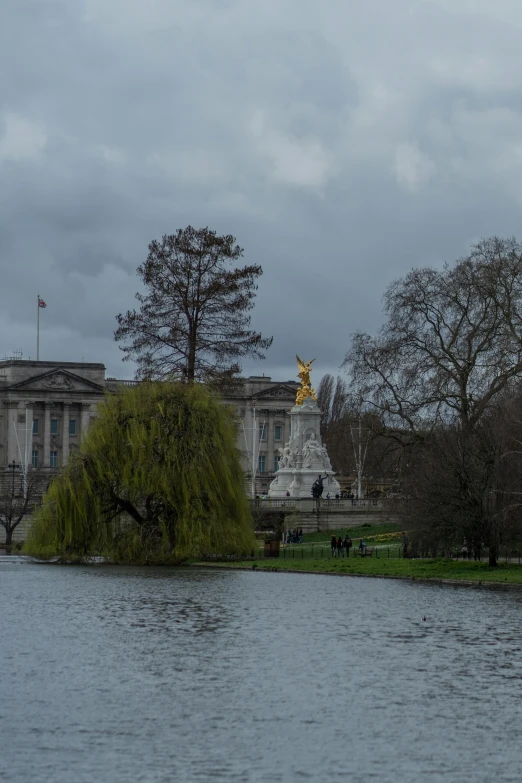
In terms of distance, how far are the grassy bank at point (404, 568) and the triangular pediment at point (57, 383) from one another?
336 feet

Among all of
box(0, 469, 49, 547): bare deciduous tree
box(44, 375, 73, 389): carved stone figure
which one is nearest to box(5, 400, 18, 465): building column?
box(44, 375, 73, 389): carved stone figure

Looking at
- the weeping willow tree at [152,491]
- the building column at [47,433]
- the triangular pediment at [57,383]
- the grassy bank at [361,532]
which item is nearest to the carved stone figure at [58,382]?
the triangular pediment at [57,383]

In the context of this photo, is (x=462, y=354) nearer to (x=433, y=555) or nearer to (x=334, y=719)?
(x=433, y=555)

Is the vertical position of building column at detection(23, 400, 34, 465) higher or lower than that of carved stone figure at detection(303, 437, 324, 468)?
higher

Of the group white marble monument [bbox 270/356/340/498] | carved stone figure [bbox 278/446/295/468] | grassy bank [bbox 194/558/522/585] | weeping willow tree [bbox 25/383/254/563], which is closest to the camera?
grassy bank [bbox 194/558/522/585]

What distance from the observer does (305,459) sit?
107 metres

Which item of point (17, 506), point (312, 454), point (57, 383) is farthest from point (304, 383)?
point (57, 383)

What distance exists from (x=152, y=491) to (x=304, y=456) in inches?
1581

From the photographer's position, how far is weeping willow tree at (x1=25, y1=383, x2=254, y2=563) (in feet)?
220

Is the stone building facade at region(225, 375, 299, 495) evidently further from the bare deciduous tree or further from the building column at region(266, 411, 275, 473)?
the bare deciduous tree

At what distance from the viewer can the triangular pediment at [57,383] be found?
170m

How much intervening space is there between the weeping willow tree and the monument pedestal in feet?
118

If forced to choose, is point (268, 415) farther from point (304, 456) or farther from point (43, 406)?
point (304, 456)

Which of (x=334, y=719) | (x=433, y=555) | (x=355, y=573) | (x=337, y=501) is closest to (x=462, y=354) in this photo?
(x=433, y=555)
